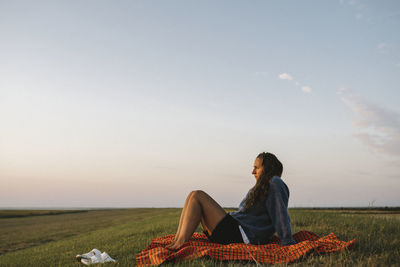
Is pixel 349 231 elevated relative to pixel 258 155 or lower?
lower

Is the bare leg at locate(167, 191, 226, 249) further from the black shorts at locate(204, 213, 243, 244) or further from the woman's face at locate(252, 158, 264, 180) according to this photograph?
the woman's face at locate(252, 158, 264, 180)

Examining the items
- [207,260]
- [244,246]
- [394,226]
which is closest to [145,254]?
[207,260]

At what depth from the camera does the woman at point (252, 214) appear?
16.2 ft

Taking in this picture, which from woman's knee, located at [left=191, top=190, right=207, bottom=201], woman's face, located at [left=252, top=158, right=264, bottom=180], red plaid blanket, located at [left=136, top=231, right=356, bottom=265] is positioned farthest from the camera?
woman's knee, located at [left=191, top=190, right=207, bottom=201]

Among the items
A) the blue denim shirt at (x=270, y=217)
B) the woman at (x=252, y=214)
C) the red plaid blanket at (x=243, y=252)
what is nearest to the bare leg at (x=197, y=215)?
the woman at (x=252, y=214)

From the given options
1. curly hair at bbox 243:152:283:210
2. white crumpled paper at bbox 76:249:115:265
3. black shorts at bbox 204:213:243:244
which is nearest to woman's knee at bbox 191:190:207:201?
black shorts at bbox 204:213:243:244

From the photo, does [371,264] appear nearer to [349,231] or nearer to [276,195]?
[276,195]

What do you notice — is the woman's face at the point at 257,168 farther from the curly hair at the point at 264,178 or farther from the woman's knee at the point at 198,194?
the woman's knee at the point at 198,194

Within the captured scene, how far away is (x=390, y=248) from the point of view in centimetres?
545

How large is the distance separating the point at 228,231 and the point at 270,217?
816 mm

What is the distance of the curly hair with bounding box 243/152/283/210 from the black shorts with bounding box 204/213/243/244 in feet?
1.17

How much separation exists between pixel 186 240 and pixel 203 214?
0.57 meters

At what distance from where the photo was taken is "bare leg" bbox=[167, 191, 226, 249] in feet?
16.5

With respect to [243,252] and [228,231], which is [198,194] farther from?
[243,252]
